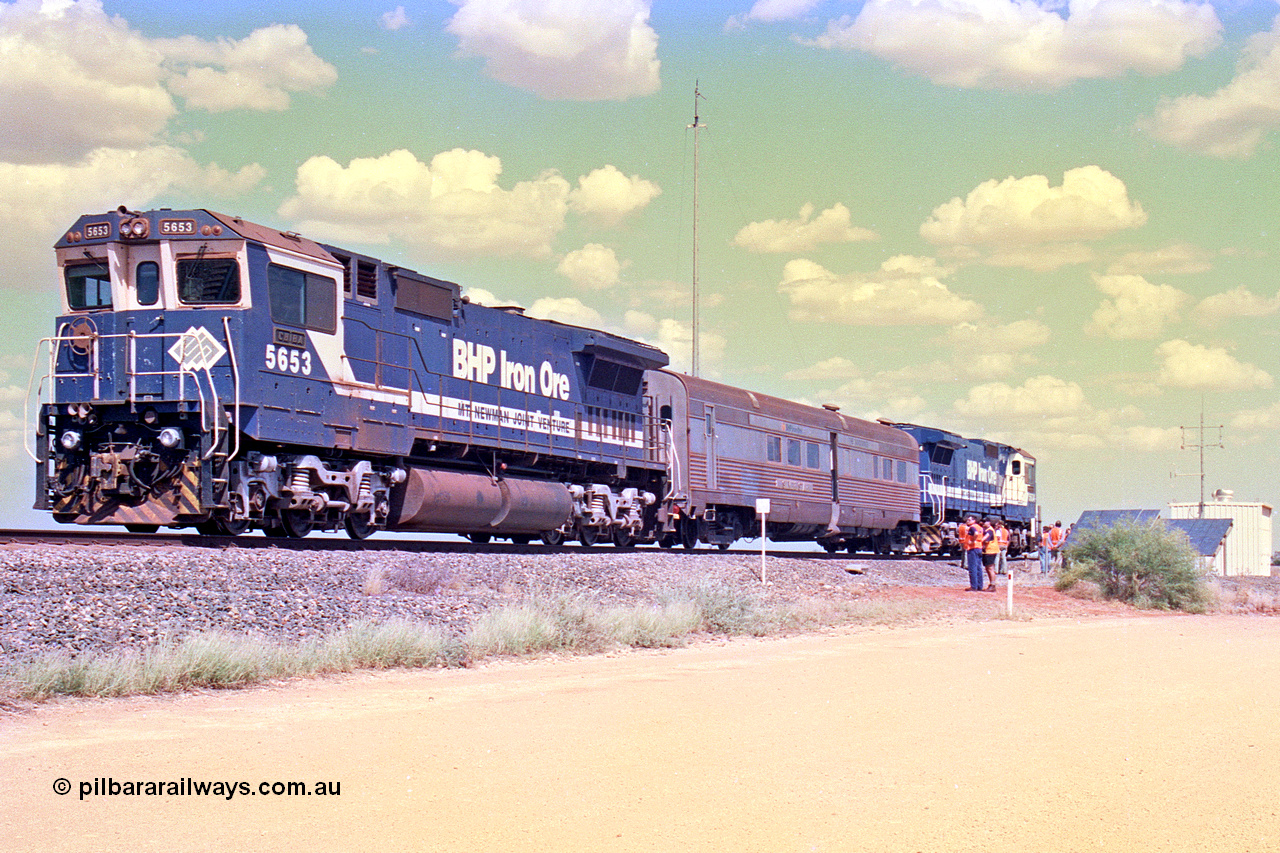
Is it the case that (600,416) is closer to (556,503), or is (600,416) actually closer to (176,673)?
(556,503)

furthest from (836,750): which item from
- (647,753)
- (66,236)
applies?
(66,236)

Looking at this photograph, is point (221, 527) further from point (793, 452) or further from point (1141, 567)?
point (1141, 567)

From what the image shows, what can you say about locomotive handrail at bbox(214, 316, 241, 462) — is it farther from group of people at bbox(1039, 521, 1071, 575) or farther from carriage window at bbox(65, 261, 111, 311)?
group of people at bbox(1039, 521, 1071, 575)

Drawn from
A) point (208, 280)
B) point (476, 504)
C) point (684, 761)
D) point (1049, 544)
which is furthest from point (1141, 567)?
point (684, 761)

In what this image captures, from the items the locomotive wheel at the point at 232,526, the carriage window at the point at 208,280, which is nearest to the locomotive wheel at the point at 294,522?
the locomotive wheel at the point at 232,526

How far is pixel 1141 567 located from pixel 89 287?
834 inches

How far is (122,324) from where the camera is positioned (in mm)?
15250

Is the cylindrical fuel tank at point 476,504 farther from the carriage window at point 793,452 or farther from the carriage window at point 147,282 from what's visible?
the carriage window at point 793,452

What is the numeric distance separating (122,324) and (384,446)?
12.9 ft

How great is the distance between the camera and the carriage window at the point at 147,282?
15320 millimetres

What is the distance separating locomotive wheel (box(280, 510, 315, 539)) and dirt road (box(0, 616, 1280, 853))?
552cm

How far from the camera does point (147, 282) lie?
15367 millimetres

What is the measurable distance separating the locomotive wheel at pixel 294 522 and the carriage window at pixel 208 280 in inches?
119

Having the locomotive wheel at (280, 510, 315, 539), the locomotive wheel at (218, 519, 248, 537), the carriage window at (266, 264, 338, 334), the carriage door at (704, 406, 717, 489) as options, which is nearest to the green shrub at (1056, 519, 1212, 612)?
the carriage door at (704, 406, 717, 489)
